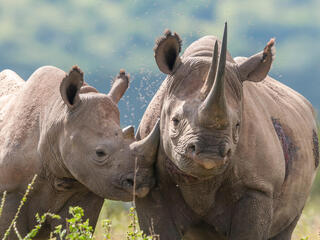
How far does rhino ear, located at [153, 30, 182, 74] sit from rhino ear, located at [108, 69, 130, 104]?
4.71ft

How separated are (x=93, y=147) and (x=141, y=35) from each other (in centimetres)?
3874

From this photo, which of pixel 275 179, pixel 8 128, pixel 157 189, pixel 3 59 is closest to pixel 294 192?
pixel 275 179

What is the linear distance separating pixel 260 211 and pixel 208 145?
137 centimetres

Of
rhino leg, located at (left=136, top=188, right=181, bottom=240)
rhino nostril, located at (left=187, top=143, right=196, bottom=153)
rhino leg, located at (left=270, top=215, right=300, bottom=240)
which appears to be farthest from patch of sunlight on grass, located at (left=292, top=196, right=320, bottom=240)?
rhino nostril, located at (left=187, top=143, right=196, bottom=153)

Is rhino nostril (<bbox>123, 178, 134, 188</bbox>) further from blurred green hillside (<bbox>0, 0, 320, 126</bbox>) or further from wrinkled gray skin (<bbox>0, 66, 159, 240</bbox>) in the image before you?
blurred green hillside (<bbox>0, 0, 320, 126</bbox>)

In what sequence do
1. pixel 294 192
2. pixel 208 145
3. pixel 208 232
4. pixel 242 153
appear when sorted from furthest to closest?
pixel 294 192 → pixel 208 232 → pixel 242 153 → pixel 208 145

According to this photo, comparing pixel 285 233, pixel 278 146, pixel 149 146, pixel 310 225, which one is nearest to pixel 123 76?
pixel 149 146

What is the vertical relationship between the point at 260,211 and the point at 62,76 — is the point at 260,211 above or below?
below

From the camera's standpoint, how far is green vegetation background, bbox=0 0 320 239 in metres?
8.77

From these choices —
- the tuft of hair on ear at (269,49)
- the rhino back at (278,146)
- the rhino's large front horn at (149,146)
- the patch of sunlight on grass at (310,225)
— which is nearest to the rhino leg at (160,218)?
the rhino's large front horn at (149,146)

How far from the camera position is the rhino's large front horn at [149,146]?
8.34m

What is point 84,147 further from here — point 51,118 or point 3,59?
point 3,59

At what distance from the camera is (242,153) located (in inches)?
322

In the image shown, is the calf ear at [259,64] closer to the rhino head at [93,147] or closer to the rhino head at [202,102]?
the rhino head at [202,102]
